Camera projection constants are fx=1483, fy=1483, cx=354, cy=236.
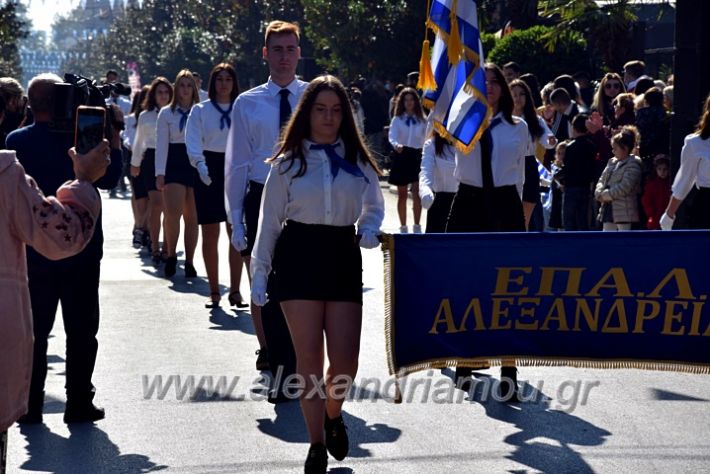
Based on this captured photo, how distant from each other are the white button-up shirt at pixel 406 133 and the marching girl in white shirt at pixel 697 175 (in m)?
8.34

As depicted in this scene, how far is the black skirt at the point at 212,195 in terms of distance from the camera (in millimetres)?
12523

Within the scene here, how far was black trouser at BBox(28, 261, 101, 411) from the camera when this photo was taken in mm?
8109

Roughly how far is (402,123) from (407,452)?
11.7 metres

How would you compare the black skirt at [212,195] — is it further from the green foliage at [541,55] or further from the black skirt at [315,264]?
the green foliage at [541,55]

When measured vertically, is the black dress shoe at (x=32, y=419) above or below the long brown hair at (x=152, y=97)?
below

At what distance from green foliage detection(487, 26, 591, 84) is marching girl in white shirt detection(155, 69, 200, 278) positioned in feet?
36.9

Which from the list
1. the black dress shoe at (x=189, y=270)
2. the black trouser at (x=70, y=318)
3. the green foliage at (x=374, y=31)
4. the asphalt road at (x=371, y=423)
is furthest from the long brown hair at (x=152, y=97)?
the green foliage at (x=374, y=31)

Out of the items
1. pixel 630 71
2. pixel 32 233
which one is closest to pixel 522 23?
pixel 630 71

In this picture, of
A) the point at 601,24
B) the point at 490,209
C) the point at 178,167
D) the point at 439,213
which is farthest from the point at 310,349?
the point at 601,24

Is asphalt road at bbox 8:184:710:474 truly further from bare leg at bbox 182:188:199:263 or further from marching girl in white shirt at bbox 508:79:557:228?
bare leg at bbox 182:188:199:263

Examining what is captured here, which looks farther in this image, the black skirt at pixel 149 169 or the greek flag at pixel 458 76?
the black skirt at pixel 149 169

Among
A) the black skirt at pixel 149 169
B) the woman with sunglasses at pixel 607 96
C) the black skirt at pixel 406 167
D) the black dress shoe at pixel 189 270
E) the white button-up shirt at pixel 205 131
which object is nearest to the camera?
the white button-up shirt at pixel 205 131

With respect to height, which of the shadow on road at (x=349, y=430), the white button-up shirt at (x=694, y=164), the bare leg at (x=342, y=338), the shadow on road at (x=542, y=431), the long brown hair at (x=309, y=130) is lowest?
the shadow on road at (x=349, y=430)

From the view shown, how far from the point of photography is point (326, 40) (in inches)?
1416
